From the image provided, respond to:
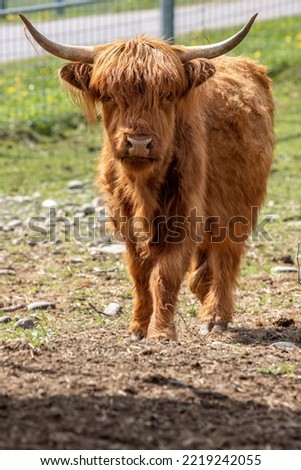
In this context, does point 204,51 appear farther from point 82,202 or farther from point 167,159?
point 82,202

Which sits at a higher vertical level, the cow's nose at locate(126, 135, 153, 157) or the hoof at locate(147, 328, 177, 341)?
the cow's nose at locate(126, 135, 153, 157)

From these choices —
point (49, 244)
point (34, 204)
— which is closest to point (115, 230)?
point (49, 244)

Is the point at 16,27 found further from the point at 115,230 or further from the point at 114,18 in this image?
the point at 115,230

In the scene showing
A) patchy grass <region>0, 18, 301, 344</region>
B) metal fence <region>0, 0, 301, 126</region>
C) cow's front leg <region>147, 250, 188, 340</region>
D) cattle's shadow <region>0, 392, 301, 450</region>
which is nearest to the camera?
cattle's shadow <region>0, 392, 301, 450</region>

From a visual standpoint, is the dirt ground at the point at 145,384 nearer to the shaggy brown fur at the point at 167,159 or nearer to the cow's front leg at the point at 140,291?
the cow's front leg at the point at 140,291

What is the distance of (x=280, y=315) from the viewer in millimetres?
7211

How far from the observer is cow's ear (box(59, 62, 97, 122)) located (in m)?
6.54

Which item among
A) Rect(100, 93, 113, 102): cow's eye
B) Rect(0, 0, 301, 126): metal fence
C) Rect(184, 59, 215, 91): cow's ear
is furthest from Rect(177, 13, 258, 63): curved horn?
Rect(0, 0, 301, 126): metal fence

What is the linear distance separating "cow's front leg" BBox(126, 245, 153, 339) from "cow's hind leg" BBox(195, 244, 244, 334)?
0.61 metres

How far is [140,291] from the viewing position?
22.1ft

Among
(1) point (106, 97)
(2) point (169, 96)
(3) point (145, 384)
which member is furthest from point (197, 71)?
(3) point (145, 384)

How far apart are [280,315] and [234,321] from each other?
0.36 meters

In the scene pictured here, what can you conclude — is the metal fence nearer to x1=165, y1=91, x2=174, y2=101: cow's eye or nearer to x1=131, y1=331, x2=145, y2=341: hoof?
x1=165, y1=91, x2=174, y2=101: cow's eye

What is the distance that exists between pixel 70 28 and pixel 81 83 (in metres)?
11.3
